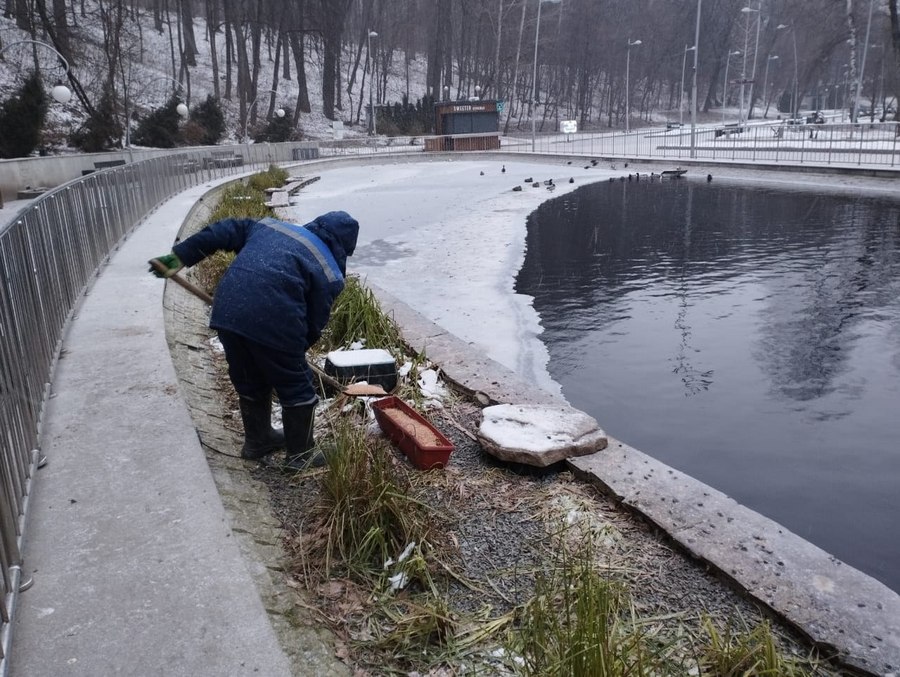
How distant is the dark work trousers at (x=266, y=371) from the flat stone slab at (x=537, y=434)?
1117mm

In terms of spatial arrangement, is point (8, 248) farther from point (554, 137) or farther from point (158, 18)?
point (158, 18)

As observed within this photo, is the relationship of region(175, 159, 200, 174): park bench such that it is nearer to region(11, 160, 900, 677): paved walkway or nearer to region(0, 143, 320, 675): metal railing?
region(0, 143, 320, 675): metal railing

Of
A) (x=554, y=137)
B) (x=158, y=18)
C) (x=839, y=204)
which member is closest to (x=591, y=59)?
(x=554, y=137)

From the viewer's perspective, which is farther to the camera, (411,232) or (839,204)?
(839,204)

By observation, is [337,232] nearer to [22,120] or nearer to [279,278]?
[279,278]

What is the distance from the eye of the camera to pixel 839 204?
19.2 metres

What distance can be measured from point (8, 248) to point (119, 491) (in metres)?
1.80

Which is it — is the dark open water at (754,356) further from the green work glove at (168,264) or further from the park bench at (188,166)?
the park bench at (188,166)

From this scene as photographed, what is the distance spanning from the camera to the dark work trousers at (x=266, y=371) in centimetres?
433

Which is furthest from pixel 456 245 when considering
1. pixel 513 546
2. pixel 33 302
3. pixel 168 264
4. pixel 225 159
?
pixel 225 159

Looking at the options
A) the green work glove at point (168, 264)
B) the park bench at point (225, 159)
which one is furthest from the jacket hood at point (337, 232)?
the park bench at point (225, 159)

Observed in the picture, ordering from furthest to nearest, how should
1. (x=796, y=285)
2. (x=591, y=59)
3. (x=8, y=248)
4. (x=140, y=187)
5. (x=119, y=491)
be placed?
(x=591, y=59), (x=140, y=187), (x=796, y=285), (x=8, y=248), (x=119, y=491)

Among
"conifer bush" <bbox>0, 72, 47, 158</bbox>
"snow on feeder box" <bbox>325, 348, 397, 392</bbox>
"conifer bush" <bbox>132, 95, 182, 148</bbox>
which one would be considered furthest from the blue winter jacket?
"conifer bush" <bbox>132, 95, 182, 148</bbox>

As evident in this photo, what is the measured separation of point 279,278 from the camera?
4191 mm
